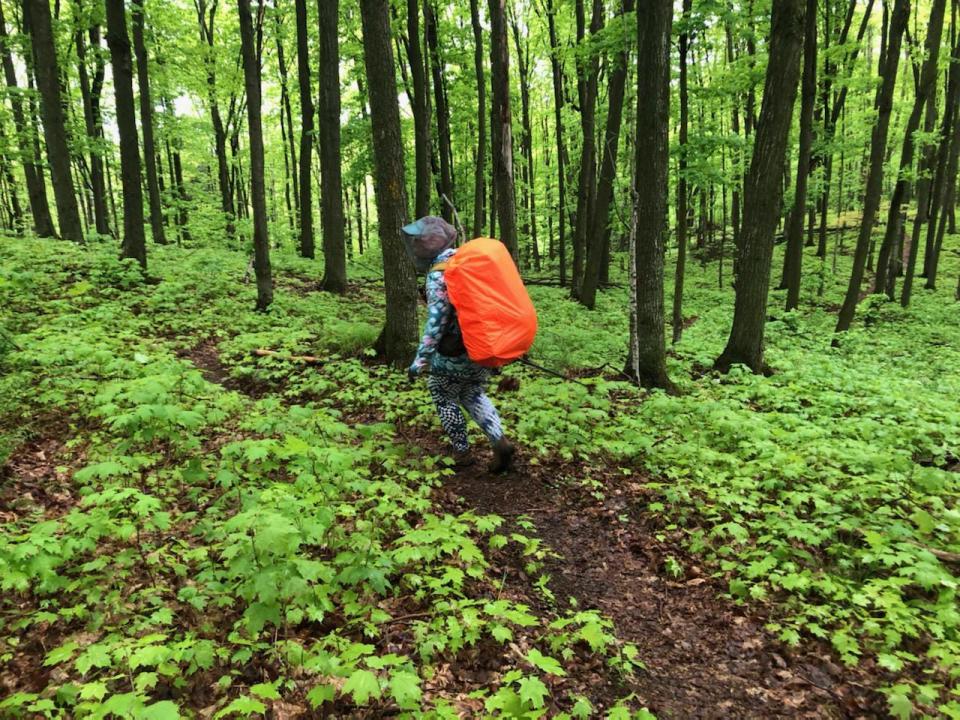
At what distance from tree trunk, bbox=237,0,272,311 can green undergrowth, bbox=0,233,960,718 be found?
2.63 metres

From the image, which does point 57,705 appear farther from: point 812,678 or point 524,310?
point 812,678

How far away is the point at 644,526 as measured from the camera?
4805 millimetres

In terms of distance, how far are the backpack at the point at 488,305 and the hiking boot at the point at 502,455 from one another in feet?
3.52

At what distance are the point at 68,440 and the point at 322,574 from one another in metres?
3.68

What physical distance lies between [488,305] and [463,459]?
190cm

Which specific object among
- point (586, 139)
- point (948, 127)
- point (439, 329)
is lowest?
point (439, 329)

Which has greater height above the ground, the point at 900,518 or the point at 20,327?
the point at 20,327

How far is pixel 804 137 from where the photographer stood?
554 inches

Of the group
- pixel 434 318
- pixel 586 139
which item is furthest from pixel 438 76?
pixel 434 318

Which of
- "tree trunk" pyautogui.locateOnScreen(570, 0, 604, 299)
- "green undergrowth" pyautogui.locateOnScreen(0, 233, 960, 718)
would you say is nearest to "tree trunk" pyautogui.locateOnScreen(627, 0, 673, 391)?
"green undergrowth" pyautogui.locateOnScreen(0, 233, 960, 718)

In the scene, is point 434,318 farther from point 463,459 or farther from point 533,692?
point 533,692

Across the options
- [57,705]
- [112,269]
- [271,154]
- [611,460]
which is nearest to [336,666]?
[57,705]

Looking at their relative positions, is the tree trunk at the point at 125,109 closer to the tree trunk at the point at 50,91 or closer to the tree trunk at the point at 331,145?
the tree trunk at the point at 50,91

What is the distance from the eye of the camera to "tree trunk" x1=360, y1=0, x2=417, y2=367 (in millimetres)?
7430
